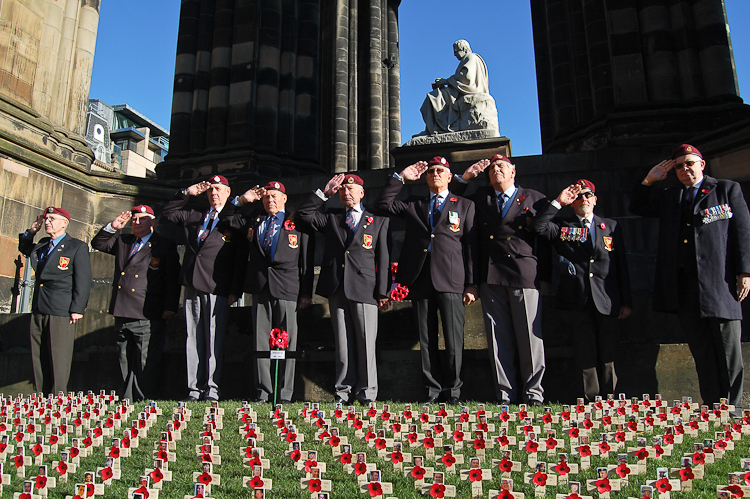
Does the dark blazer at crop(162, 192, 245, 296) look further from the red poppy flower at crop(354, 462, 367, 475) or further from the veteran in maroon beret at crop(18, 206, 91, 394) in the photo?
the red poppy flower at crop(354, 462, 367, 475)

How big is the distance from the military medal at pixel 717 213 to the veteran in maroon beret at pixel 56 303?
6393 millimetres

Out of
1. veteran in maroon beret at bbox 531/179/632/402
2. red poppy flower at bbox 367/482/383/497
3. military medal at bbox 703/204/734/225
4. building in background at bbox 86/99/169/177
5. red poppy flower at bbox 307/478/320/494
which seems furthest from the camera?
→ building in background at bbox 86/99/169/177

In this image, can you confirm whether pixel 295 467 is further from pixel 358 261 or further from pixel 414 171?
pixel 414 171

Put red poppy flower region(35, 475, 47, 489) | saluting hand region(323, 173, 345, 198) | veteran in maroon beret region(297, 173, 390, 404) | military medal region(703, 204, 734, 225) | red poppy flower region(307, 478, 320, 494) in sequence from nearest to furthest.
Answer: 1. red poppy flower region(307, 478, 320, 494)
2. red poppy flower region(35, 475, 47, 489)
3. military medal region(703, 204, 734, 225)
4. veteran in maroon beret region(297, 173, 390, 404)
5. saluting hand region(323, 173, 345, 198)

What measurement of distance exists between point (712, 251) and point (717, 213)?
0.34 metres

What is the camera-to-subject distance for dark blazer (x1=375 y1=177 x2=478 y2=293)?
233 inches

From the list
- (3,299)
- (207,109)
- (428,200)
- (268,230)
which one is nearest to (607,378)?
(428,200)

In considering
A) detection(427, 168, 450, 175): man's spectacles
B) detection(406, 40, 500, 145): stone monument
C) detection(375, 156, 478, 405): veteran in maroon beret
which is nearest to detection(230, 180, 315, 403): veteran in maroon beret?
detection(375, 156, 478, 405): veteran in maroon beret

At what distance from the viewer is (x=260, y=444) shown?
3945mm

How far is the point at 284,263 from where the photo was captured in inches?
253

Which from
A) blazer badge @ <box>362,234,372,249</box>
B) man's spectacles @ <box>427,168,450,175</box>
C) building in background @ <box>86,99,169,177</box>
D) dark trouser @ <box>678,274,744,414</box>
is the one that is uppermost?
building in background @ <box>86,99,169,177</box>

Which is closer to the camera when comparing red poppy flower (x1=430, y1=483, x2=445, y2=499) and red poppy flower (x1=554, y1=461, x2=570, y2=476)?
red poppy flower (x1=430, y1=483, x2=445, y2=499)

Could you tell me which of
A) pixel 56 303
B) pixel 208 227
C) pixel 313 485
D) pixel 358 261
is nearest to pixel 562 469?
pixel 313 485

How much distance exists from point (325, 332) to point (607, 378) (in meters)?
3.19
